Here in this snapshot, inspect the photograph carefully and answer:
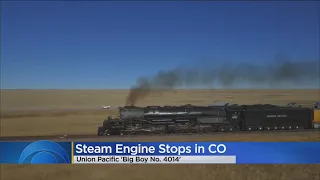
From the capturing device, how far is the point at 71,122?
19.6 metres

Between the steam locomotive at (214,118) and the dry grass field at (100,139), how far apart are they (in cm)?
160

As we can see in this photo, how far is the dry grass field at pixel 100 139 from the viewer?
483 inches

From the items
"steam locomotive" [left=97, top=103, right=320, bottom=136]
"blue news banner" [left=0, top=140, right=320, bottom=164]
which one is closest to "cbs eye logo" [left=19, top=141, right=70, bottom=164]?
"blue news banner" [left=0, top=140, right=320, bottom=164]

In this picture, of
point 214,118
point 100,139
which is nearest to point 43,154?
point 100,139

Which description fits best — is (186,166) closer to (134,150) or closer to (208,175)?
(208,175)

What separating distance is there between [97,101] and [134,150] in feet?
47.6

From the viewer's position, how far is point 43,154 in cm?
1084

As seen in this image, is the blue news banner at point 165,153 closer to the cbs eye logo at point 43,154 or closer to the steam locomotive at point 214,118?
the cbs eye logo at point 43,154

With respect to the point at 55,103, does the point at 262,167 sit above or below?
below

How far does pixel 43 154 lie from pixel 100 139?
2.30 metres

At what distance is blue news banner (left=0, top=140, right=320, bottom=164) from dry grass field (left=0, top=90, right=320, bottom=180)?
1.32 m

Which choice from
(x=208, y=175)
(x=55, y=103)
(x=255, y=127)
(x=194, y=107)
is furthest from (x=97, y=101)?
(x=208, y=175)

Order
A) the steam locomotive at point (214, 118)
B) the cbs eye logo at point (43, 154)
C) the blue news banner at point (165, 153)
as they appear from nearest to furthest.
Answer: the blue news banner at point (165, 153) → the cbs eye logo at point (43, 154) → the steam locomotive at point (214, 118)

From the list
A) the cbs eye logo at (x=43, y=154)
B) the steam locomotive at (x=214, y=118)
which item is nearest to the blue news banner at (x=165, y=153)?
the cbs eye logo at (x=43, y=154)
